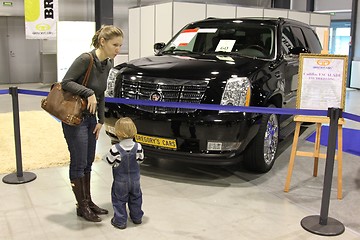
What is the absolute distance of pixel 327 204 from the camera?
9.94ft

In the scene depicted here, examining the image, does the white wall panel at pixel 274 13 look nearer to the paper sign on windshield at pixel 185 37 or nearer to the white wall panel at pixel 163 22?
the white wall panel at pixel 163 22

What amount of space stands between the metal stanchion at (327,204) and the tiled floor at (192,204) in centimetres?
5

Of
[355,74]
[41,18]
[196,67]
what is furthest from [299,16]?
[196,67]

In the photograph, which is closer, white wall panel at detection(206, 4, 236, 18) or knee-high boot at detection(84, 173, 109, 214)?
knee-high boot at detection(84, 173, 109, 214)

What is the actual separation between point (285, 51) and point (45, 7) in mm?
8428

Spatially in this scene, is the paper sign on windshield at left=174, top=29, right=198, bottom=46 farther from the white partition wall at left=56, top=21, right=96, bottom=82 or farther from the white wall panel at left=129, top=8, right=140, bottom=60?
the white partition wall at left=56, top=21, right=96, bottom=82

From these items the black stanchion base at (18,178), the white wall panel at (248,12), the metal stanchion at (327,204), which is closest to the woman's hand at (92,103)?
the black stanchion base at (18,178)

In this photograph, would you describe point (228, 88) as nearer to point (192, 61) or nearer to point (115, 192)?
point (192, 61)

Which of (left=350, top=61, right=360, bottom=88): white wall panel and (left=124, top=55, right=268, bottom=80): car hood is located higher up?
(left=124, top=55, right=268, bottom=80): car hood

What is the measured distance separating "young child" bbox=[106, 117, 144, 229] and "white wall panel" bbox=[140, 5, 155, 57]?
6.87 m

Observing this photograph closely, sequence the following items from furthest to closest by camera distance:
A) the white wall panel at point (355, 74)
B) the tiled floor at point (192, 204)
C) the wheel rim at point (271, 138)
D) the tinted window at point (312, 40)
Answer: the white wall panel at point (355, 74) → the tinted window at point (312, 40) → the wheel rim at point (271, 138) → the tiled floor at point (192, 204)

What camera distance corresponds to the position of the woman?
111 inches

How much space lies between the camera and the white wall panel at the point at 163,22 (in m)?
8.75

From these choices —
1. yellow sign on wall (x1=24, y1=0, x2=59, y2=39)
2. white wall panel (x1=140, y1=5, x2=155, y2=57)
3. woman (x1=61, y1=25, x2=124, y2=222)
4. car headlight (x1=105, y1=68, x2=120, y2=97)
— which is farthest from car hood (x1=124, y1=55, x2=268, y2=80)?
yellow sign on wall (x1=24, y1=0, x2=59, y2=39)
